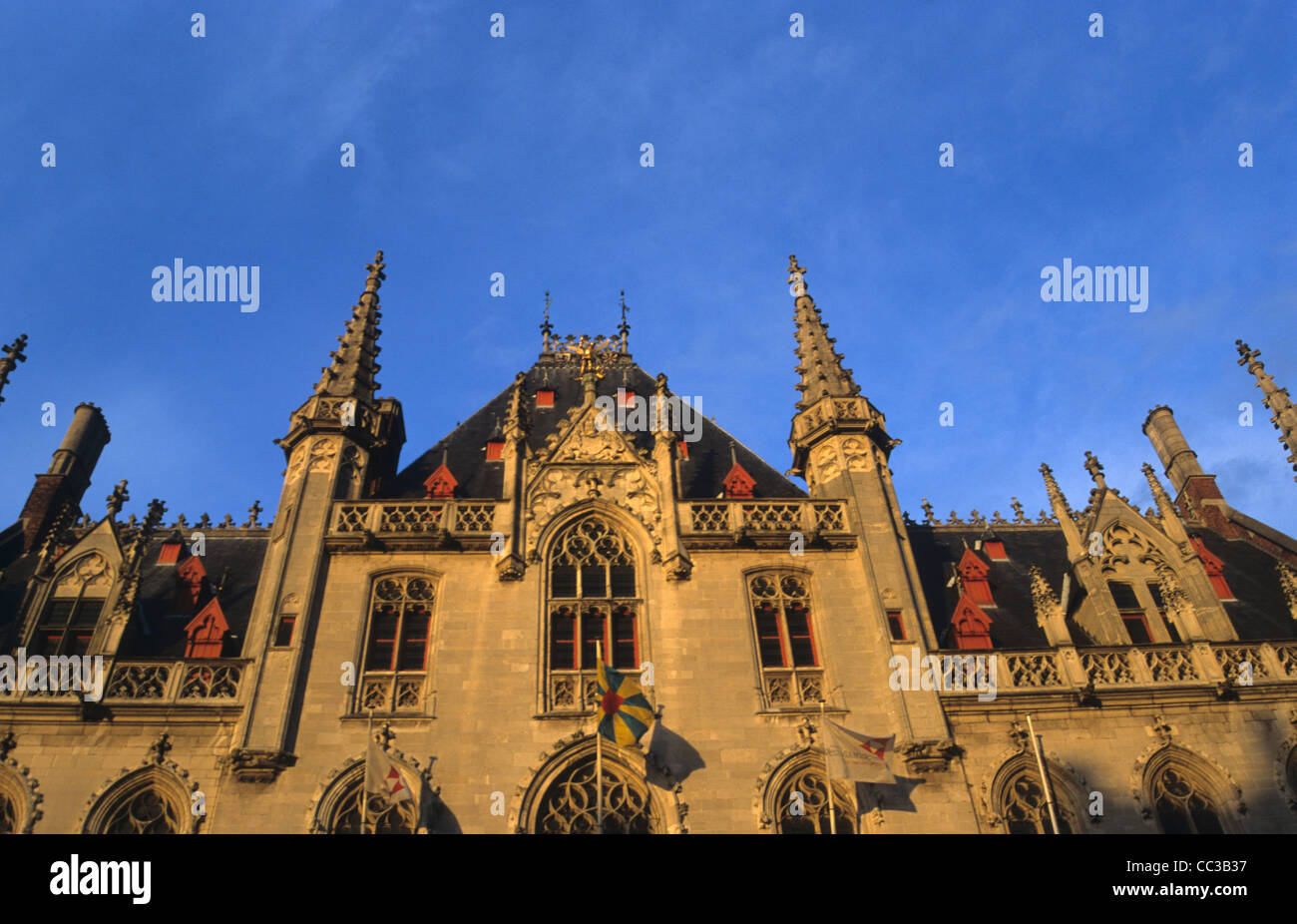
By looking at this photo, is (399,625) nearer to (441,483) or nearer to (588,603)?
(588,603)

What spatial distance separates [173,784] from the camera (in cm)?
1886

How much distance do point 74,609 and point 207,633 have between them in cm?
307

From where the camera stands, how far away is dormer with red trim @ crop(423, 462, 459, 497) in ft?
87.5

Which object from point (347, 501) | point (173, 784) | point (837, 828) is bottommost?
point (837, 828)

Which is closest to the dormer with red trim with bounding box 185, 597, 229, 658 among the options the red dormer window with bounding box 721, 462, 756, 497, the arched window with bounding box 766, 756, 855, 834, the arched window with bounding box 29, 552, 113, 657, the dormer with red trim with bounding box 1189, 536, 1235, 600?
the arched window with bounding box 29, 552, 113, 657

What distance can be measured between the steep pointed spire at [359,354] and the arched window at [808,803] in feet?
51.3

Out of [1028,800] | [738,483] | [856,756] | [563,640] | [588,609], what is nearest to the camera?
[856,756]

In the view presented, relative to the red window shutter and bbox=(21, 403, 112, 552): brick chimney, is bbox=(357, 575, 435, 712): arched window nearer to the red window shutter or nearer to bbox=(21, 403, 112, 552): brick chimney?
the red window shutter

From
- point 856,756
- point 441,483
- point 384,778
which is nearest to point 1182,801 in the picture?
point 856,756

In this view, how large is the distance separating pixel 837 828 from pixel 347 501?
13.7m

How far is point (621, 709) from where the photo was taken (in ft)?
62.7
